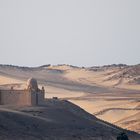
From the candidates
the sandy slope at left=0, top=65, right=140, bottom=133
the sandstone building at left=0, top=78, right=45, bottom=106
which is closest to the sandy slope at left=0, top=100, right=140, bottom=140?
the sandstone building at left=0, top=78, right=45, bottom=106

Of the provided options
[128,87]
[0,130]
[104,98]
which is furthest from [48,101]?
[128,87]

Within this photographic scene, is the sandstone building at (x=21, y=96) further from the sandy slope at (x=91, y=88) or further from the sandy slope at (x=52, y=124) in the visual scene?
the sandy slope at (x=91, y=88)

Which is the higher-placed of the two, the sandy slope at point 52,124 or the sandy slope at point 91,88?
the sandy slope at point 91,88

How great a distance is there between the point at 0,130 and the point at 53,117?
523 inches

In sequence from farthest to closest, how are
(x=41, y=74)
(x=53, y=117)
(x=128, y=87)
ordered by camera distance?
(x=41, y=74), (x=128, y=87), (x=53, y=117)

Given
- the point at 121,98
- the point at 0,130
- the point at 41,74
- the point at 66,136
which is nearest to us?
the point at 0,130

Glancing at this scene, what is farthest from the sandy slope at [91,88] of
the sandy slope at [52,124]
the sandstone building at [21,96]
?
the sandstone building at [21,96]

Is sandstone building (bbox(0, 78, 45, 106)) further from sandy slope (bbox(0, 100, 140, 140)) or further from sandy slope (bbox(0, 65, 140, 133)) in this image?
sandy slope (bbox(0, 65, 140, 133))

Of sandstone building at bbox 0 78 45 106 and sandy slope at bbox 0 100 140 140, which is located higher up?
sandstone building at bbox 0 78 45 106

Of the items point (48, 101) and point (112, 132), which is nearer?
point (112, 132)

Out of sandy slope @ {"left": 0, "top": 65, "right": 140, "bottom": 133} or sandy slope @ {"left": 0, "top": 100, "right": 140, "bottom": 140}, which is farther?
sandy slope @ {"left": 0, "top": 65, "right": 140, "bottom": 133}

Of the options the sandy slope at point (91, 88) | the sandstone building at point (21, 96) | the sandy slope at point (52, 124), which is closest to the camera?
the sandy slope at point (52, 124)

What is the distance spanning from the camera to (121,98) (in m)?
142

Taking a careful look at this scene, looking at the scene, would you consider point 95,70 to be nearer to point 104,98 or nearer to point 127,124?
point 104,98
